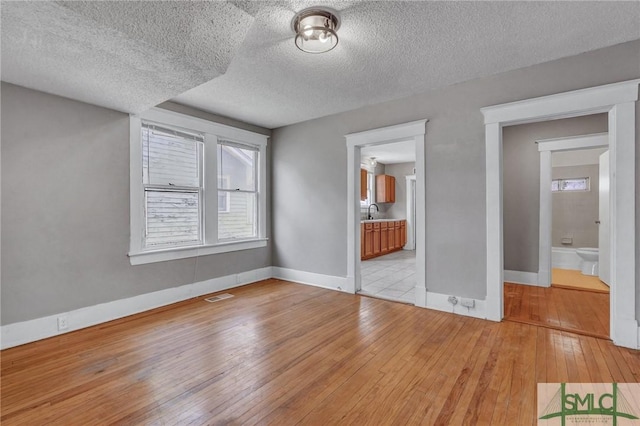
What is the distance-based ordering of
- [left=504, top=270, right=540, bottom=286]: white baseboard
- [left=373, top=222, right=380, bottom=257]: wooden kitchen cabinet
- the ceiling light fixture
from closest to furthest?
the ceiling light fixture < [left=504, top=270, right=540, bottom=286]: white baseboard < [left=373, top=222, right=380, bottom=257]: wooden kitchen cabinet

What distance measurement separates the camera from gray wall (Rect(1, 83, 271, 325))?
2520 millimetres

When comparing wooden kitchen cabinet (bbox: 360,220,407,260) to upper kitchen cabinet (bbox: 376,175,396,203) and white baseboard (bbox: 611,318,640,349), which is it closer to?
upper kitchen cabinet (bbox: 376,175,396,203)

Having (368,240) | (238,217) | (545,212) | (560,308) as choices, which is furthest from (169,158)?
(545,212)

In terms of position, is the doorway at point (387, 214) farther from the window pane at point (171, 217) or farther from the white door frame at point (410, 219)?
the window pane at point (171, 217)

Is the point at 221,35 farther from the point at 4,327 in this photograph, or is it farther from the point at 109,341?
the point at 4,327

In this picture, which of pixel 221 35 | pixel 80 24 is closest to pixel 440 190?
pixel 221 35

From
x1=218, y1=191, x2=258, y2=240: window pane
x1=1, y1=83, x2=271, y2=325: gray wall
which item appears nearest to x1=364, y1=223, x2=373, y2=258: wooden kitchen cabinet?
x1=218, y1=191, x2=258, y2=240: window pane

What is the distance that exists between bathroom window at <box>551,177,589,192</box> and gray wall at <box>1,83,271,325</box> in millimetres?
7736

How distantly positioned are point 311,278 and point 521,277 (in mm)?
3277

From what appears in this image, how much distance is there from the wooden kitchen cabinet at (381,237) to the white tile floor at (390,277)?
21 centimetres

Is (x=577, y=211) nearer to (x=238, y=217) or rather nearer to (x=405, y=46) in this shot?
(x=405, y=46)

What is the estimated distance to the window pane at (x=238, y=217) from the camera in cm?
440

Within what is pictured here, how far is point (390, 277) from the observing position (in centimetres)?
502

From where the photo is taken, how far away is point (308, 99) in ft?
12.0
